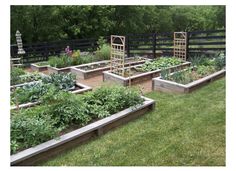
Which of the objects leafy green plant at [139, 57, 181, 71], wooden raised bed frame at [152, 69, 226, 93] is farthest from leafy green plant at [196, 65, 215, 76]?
leafy green plant at [139, 57, 181, 71]

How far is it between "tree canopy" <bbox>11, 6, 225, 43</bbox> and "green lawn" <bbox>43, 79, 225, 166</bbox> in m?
8.47

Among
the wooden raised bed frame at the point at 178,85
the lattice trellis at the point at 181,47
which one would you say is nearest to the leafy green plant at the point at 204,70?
the wooden raised bed frame at the point at 178,85

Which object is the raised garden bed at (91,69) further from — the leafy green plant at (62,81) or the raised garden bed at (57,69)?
the leafy green plant at (62,81)

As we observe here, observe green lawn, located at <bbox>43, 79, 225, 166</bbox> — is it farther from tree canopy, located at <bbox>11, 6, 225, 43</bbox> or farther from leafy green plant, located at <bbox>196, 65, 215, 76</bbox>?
tree canopy, located at <bbox>11, 6, 225, 43</bbox>

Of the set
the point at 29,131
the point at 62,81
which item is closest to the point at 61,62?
the point at 62,81

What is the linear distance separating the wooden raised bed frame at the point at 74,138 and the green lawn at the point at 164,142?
0.08 metres

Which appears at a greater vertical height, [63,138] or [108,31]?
[108,31]

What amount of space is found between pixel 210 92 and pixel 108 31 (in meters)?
10.1

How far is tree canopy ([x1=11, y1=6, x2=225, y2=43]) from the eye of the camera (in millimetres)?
11680

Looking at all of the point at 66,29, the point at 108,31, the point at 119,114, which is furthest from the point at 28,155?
the point at 108,31

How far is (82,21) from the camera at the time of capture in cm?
1354

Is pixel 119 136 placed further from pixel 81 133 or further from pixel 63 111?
pixel 63 111

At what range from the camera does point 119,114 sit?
4.31m
